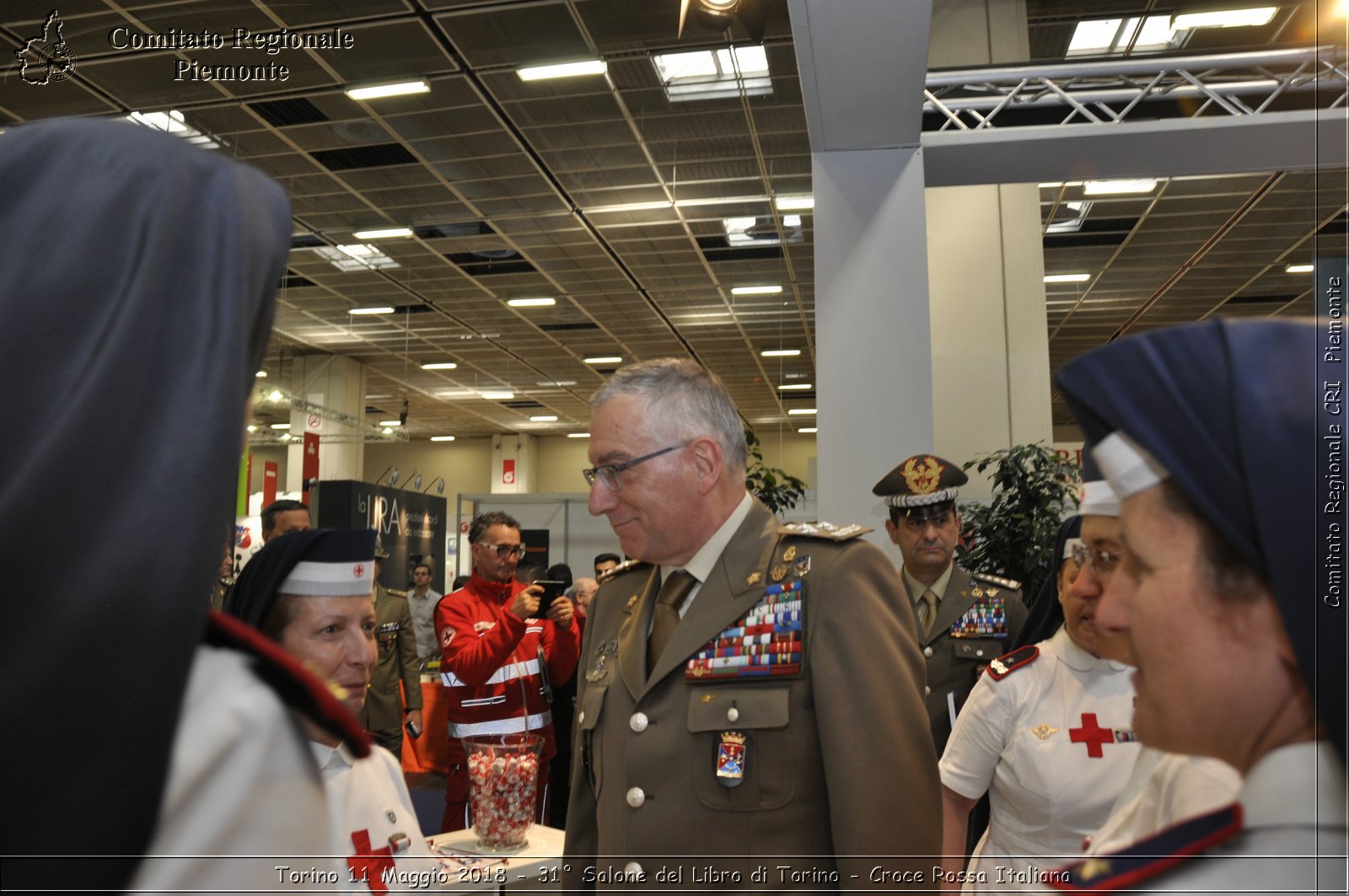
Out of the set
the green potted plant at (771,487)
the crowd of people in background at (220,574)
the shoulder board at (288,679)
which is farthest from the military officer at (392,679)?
the shoulder board at (288,679)

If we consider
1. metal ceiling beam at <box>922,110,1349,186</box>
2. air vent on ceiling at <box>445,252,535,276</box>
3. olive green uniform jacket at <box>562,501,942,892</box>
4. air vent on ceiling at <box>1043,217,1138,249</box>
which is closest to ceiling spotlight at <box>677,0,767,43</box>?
metal ceiling beam at <box>922,110,1349,186</box>

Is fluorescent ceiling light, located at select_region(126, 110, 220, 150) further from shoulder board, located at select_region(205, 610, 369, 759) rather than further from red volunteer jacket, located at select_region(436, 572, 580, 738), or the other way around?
shoulder board, located at select_region(205, 610, 369, 759)

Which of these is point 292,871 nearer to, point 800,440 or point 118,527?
point 118,527

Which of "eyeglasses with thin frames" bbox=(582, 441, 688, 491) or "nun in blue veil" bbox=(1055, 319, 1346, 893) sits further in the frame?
"eyeglasses with thin frames" bbox=(582, 441, 688, 491)

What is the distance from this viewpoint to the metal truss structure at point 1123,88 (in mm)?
5188

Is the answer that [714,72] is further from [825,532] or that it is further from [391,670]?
[825,532]

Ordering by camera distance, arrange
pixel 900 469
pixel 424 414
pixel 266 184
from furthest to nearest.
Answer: pixel 424 414 → pixel 900 469 → pixel 266 184

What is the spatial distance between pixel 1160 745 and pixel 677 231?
10604 millimetres

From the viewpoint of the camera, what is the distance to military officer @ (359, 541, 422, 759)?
6.79 m

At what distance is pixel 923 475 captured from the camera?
388cm

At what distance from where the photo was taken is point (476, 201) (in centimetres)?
1009

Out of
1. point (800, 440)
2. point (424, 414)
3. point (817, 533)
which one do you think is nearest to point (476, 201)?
point (817, 533)

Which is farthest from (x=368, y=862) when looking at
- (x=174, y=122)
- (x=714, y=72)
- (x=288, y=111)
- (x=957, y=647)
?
(x=174, y=122)

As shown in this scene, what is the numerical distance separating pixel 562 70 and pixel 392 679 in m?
4.68
